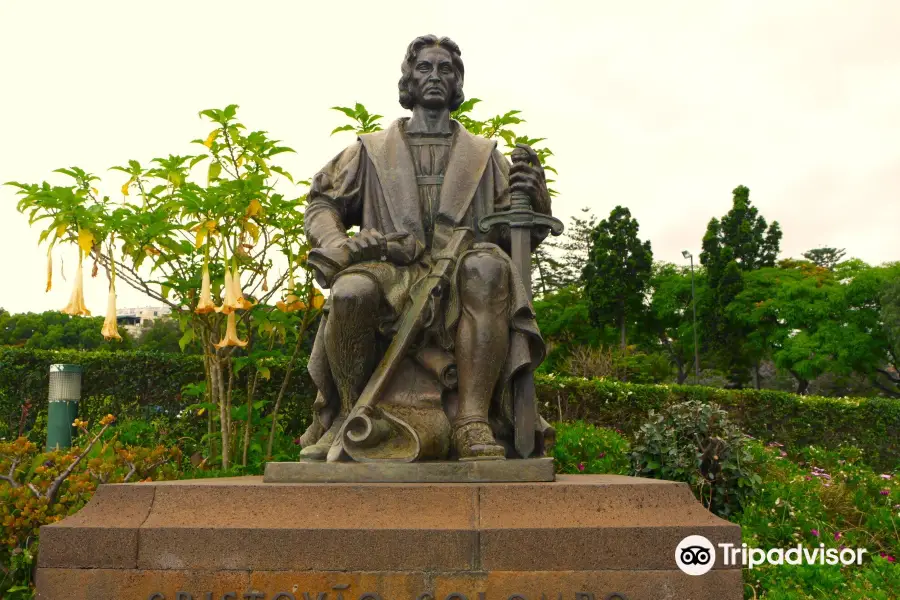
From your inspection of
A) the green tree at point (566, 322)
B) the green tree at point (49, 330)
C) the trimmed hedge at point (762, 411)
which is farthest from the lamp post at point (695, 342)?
the green tree at point (49, 330)

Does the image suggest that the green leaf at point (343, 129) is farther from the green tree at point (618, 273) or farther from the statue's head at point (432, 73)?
the green tree at point (618, 273)

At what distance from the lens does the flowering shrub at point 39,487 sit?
18.1 ft

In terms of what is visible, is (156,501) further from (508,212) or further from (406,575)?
(508,212)

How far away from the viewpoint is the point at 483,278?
16.3 ft

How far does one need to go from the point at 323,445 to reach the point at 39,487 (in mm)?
2467

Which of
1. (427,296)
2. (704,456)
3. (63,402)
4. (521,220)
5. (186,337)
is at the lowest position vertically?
(704,456)

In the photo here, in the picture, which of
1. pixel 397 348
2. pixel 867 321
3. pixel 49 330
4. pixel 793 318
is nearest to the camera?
pixel 397 348

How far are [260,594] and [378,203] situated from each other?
2713 mm

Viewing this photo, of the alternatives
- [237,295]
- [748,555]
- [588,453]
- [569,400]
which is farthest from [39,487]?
[569,400]

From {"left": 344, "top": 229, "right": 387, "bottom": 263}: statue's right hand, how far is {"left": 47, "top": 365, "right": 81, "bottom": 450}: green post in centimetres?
736

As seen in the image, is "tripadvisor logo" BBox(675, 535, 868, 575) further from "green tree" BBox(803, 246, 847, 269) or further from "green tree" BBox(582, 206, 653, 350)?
"green tree" BBox(803, 246, 847, 269)

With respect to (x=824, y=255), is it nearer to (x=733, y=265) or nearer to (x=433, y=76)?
(x=733, y=265)

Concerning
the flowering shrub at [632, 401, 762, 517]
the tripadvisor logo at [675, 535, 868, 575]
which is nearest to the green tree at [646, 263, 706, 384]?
the flowering shrub at [632, 401, 762, 517]

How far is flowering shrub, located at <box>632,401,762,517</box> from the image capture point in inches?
311
